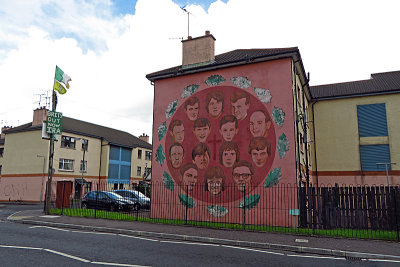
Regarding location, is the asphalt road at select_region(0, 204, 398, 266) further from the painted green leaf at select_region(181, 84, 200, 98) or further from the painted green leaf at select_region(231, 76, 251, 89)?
the painted green leaf at select_region(181, 84, 200, 98)

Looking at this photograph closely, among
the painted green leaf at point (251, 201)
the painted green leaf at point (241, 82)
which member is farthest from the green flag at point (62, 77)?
the painted green leaf at point (251, 201)

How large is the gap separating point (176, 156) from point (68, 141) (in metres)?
25.0

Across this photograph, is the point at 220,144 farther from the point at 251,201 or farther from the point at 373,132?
the point at 373,132

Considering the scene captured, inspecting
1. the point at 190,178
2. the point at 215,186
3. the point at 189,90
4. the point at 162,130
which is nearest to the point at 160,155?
the point at 162,130

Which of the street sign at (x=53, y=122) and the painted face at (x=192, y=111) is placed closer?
the painted face at (x=192, y=111)

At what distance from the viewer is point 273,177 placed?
15.2 meters

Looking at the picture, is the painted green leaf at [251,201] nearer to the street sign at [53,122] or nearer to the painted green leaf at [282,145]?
the painted green leaf at [282,145]

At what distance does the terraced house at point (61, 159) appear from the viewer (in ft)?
115

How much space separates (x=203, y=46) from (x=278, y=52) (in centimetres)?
508

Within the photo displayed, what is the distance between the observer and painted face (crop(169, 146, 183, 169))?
17766 mm

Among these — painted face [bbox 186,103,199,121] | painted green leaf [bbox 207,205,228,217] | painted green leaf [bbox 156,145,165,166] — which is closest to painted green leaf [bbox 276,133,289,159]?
painted green leaf [bbox 207,205,228,217]

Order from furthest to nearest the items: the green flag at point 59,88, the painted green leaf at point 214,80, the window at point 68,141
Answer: the window at point 68,141
the green flag at point 59,88
the painted green leaf at point 214,80

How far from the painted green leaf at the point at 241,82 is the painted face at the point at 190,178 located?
5.43 metres

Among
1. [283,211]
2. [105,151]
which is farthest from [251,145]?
[105,151]
